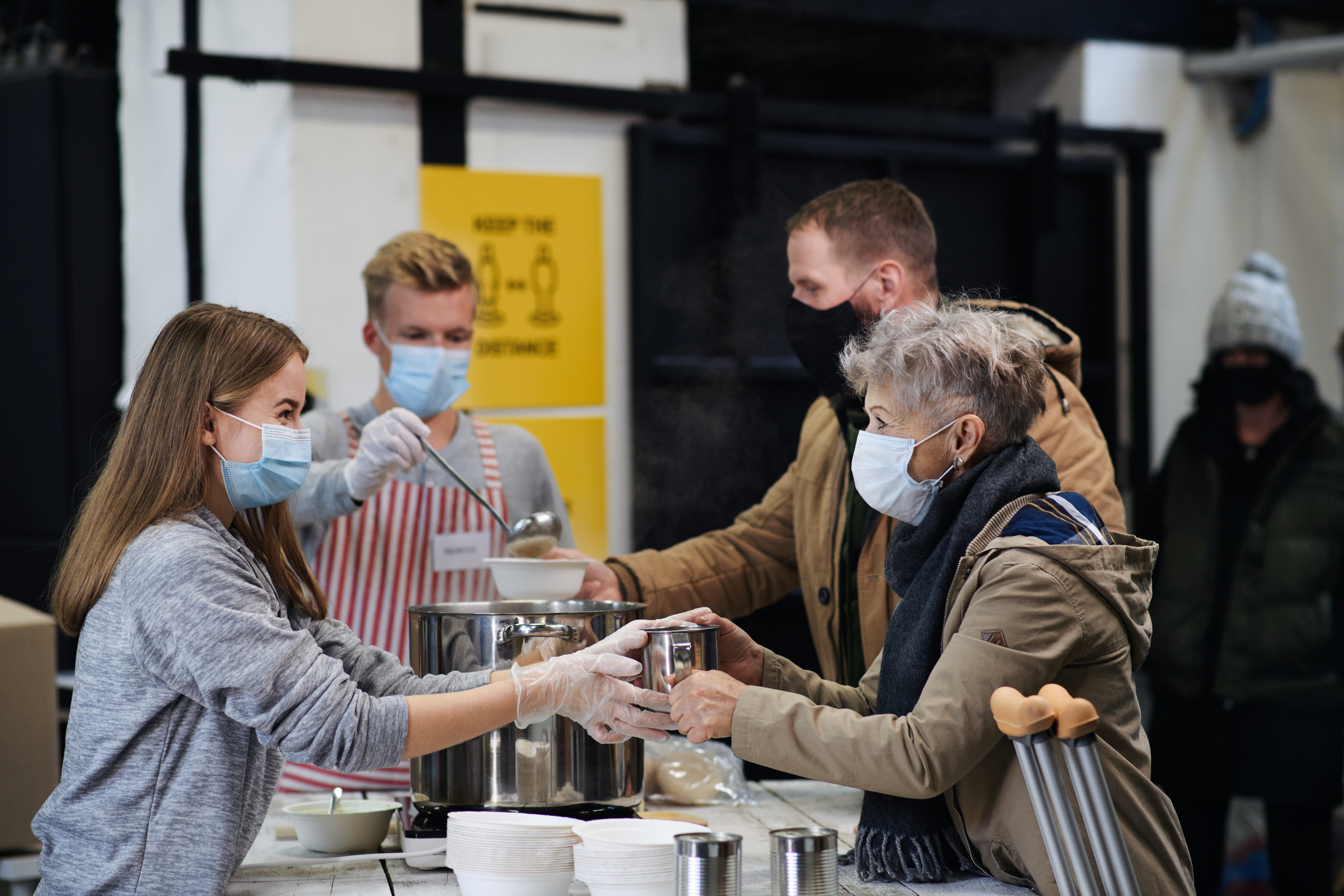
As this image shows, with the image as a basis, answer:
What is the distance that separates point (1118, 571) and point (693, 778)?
87 cm

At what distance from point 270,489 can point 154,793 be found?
41cm

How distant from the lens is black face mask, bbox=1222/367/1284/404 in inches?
143

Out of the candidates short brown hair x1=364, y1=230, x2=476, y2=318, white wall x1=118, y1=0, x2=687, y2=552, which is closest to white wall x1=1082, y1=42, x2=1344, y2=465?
white wall x1=118, y1=0, x2=687, y2=552

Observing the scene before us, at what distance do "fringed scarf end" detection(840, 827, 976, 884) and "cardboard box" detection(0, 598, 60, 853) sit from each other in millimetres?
1534

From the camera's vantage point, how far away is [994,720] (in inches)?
58.7

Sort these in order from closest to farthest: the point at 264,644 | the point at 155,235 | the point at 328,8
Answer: the point at 264,644 < the point at 328,8 < the point at 155,235

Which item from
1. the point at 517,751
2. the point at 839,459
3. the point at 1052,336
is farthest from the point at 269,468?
the point at 1052,336

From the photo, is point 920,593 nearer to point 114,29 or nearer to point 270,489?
point 270,489

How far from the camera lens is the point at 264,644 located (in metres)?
1.47

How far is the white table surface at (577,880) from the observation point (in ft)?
5.30

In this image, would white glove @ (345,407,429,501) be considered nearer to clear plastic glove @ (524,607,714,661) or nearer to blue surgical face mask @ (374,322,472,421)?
blue surgical face mask @ (374,322,472,421)

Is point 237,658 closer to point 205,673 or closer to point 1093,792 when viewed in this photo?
point 205,673

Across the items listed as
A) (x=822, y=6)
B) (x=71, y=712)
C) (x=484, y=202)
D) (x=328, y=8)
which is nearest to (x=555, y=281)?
(x=484, y=202)

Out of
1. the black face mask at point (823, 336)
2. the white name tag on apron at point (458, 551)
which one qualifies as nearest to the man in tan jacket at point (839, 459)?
the black face mask at point (823, 336)
